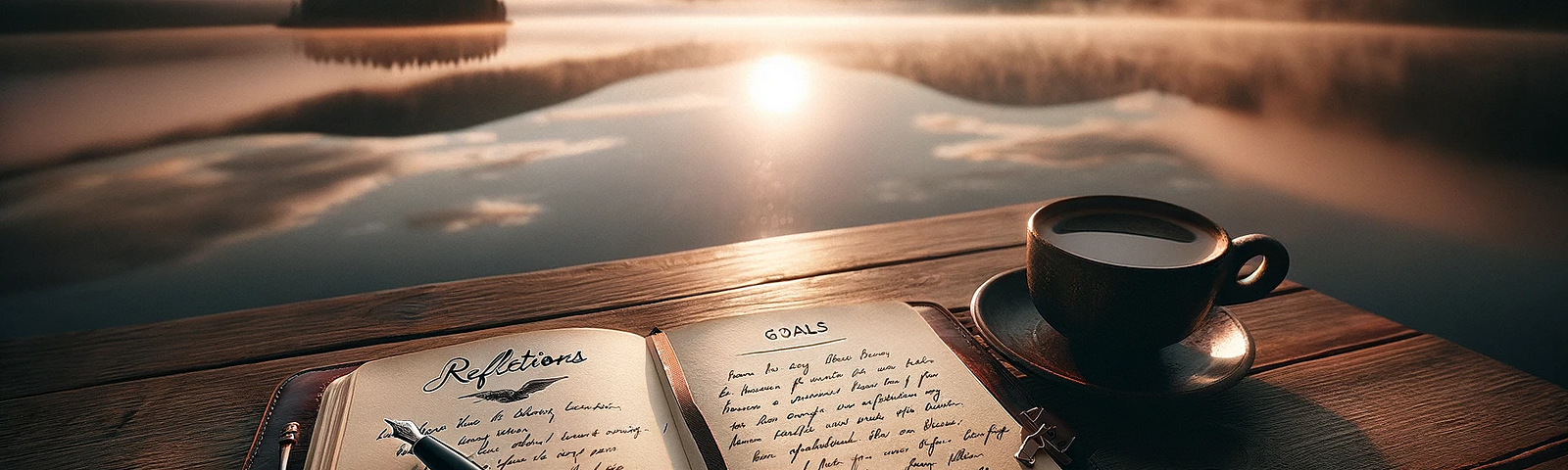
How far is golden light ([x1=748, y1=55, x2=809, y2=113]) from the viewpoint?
1.46 metres

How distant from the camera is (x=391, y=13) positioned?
4.09ft

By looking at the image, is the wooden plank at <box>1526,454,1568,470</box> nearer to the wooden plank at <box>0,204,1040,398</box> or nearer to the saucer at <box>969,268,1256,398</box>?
the saucer at <box>969,268,1256,398</box>

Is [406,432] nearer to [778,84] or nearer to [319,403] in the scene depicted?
[319,403]

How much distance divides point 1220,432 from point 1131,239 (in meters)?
0.13

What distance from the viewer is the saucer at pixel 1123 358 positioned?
0.48 m

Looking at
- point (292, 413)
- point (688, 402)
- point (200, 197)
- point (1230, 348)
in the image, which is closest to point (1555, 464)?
point (1230, 348)

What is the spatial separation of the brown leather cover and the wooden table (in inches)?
1.2

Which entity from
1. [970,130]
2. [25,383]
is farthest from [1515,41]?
[25,383]

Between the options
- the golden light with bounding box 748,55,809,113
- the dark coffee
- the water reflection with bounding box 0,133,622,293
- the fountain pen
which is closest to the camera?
the fountain pen

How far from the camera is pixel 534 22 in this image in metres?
1.35

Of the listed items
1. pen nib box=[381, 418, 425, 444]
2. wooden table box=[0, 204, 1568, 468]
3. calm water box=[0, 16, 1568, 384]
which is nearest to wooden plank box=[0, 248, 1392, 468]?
wooden table box=[0, 204, 1568, 468]

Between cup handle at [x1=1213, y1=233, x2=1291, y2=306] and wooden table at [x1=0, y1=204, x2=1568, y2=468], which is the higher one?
cup handle at [x1=1213, y1=233, x2=1291, y2=306]

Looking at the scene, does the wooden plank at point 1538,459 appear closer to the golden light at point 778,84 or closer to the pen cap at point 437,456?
the pen cap at point 437,456

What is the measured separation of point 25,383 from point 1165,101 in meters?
1.70
